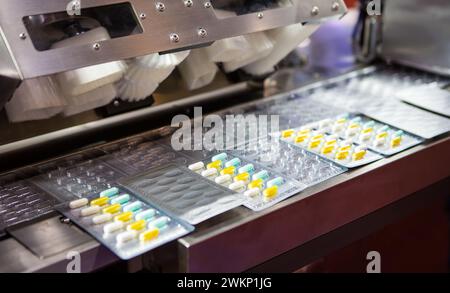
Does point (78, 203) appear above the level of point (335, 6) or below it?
below

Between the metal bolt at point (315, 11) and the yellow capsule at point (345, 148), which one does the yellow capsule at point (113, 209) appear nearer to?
the yellow capsule at point (345, 148)

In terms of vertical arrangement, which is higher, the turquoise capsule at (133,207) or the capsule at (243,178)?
the turquoise capsule at (133,207)

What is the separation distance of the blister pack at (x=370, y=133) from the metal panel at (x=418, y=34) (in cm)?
57

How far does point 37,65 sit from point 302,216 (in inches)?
24.5

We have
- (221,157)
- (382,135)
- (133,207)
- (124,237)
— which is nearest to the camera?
(124,237)

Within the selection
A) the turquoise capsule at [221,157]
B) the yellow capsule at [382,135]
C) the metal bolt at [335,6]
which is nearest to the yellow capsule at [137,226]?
the turquoise capsule at [221,157]

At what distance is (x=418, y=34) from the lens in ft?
6.79

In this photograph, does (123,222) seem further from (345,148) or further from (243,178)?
(345,148)

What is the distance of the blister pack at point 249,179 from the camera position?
1.23m

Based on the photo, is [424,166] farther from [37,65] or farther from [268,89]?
[37,65]

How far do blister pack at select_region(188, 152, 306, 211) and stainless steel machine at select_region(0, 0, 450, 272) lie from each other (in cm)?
2

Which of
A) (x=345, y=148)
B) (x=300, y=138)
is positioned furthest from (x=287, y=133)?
(x=345, y=148)

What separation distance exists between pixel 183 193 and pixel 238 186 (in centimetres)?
12

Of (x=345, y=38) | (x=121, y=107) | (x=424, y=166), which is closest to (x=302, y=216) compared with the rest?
(x=424, y=166)
